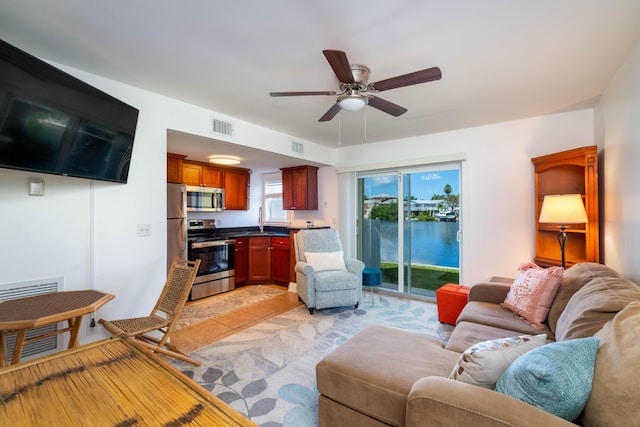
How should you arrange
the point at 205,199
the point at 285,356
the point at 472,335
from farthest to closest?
the point at 205,199 < the point at 285,356 < the point at 472,335

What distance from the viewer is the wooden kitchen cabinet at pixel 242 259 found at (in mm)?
5047

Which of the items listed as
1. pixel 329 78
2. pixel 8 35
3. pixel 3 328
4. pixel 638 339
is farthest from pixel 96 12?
pixel 638 339

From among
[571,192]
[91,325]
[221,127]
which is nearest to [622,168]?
[571,192]

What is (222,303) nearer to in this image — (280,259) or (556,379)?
(280,259)

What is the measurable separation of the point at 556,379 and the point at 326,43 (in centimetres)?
210

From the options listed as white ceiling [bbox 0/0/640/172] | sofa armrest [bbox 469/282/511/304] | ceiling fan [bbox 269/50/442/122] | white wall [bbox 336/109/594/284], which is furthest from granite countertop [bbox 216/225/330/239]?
ceiling fan [bbox 269/50/442/122]

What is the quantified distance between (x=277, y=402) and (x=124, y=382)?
145 cm

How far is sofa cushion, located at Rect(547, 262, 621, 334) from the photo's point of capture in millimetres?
1955

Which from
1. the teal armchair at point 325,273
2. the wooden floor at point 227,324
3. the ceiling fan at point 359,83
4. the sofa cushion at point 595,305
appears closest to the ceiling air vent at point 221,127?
the ceiling fan at point 359,83

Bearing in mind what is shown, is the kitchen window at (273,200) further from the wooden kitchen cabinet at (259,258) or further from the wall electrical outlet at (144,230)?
the wall electrical outlet at (144,230)

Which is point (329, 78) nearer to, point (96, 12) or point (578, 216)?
point (96, 12)

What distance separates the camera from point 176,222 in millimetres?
4168

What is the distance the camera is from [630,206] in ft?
7.14

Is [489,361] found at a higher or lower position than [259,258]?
higher
